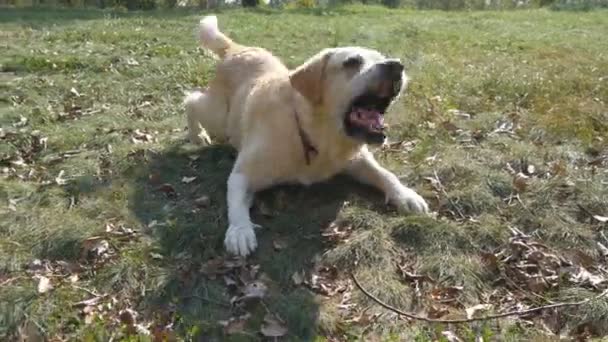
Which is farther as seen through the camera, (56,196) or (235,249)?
(56,196)

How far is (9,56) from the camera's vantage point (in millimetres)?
8406

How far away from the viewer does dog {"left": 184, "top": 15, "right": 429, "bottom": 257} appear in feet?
12.3

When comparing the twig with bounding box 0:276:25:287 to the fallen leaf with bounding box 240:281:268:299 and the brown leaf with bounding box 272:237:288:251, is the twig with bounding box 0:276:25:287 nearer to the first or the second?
the fallen leaf with bounding box 240:281:268:299

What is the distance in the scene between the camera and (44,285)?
126 inches

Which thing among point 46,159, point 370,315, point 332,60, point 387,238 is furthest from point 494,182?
point 46,159

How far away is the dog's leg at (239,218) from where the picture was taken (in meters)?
3.56

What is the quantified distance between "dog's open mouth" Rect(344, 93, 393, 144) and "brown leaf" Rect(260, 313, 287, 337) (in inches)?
52.5

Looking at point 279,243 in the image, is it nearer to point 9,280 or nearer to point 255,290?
point 255,290

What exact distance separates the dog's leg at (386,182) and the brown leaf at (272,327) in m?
1.35

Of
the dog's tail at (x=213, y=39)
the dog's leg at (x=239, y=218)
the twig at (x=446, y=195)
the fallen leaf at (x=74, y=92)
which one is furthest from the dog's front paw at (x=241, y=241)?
the fallen leaf at (x=74, y=92)

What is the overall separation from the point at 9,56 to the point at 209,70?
2.98 m

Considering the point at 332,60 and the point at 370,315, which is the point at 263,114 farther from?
the point at 370,315

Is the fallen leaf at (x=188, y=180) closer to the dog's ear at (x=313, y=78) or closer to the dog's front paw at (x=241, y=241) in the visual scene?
the dog's front paw at (x=241, y=241)

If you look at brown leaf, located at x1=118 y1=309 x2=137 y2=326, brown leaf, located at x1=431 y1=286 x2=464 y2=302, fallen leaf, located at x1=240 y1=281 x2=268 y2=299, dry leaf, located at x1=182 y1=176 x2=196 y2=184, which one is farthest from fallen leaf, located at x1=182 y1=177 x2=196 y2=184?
brown leaf, located at x1=431 y1=286 x2=464 y2=302
